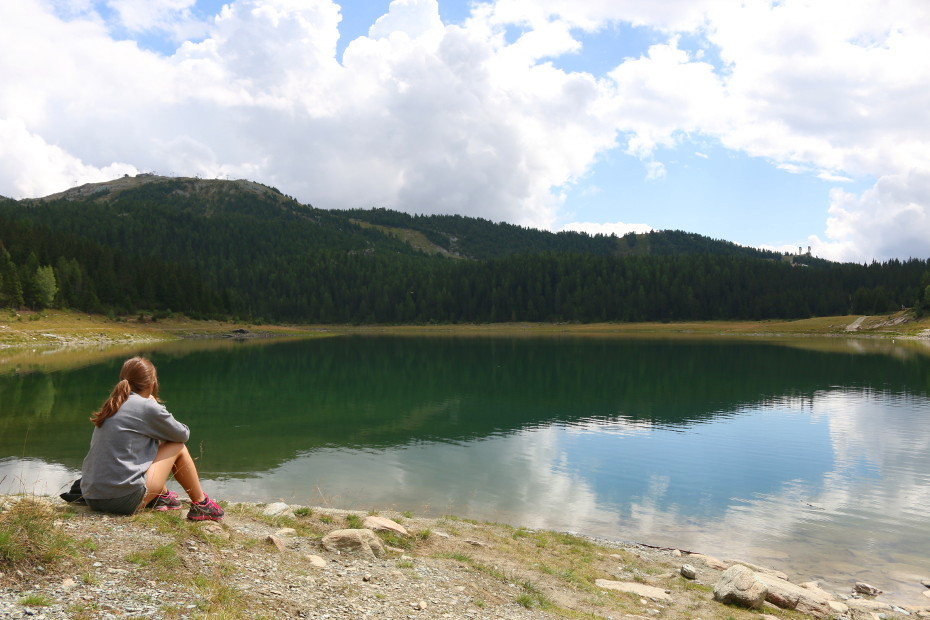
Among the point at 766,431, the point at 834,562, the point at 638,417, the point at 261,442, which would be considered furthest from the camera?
the point at 638,417

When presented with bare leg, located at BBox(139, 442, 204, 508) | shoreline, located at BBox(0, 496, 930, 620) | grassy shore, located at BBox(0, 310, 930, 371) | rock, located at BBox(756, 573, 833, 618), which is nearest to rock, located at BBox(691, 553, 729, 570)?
A: shoreline, located at BBox(0, 496, 930, 620)

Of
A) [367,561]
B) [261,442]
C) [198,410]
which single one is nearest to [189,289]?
[198,410]

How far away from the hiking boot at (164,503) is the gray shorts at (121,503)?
1.58ft

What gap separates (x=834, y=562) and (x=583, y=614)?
8.17 metres

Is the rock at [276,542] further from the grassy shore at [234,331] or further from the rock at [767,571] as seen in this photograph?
the grassy shore at [234,331]

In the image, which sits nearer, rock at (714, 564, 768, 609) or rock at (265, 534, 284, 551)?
rock at (265, 534, 284, 551)

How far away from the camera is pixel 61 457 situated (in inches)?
814

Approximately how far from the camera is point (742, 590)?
9.38 metres

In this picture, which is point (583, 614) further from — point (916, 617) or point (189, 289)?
point (189, 289)

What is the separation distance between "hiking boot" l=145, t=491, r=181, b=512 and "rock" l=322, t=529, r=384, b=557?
2440 millimetres

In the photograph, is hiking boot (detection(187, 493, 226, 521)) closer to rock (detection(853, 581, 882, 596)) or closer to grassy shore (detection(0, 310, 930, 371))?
rock (detection(853, 581, 882, 596))

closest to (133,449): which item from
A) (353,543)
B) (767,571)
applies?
(353,543)

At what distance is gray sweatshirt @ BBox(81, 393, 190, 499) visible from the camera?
26.6 ft

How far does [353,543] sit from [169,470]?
3.07m
